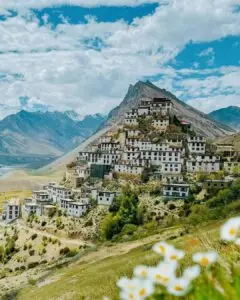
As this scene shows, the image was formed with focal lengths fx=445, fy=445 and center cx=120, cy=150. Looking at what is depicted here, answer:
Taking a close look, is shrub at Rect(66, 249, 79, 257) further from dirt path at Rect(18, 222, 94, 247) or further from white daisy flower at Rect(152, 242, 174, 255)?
white daisy flower at Rect(152, 242, 174, 255)

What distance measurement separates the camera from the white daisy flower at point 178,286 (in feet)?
9.27

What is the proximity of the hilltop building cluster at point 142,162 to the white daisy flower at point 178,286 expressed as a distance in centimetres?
9548

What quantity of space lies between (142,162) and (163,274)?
353ft

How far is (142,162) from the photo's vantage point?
110 meters

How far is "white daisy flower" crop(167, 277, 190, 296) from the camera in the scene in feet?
9.27

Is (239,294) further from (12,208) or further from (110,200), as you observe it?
(12,208)

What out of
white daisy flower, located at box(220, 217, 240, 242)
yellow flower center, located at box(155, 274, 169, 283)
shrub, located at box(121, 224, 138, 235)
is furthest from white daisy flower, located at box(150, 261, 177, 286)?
shrub, located at box(121, 224, 138, 235)

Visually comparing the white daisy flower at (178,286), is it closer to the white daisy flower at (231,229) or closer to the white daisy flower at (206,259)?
the white daisy flower at (206,259)

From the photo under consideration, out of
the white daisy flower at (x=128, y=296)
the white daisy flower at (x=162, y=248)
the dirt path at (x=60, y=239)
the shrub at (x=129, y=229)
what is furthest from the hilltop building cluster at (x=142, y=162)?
the white daisy flower at (x=128, y=296)

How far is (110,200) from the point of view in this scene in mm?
102938

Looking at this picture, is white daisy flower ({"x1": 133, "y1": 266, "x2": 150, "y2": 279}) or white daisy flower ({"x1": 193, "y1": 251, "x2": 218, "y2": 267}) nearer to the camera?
white daisy flower ({"x1": 193, "y1": 251, "x2": 218, "y2": 267})

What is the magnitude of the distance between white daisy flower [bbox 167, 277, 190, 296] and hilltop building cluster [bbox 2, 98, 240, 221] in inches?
3759

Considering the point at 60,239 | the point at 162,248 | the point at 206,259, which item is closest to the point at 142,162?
the point at 60,239

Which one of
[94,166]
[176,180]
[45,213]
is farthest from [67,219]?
[176,180]
